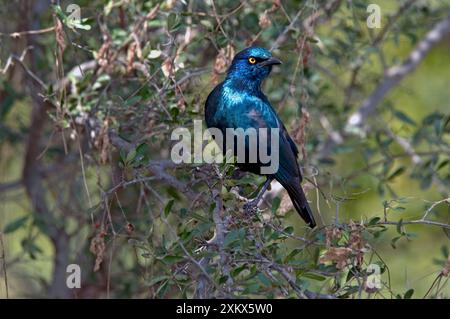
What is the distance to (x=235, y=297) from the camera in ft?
10.5

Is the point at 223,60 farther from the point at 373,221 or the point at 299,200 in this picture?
the point at 373,221

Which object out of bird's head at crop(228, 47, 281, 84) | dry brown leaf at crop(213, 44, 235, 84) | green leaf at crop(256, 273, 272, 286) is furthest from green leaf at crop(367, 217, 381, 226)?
bird's head at crop(228, 47, 281, 84)

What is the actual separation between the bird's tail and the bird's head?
72 cm

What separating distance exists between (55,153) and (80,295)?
3.17ft

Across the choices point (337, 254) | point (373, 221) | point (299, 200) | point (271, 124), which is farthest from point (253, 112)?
point (337, 254)

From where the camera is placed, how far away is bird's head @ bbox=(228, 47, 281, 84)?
5055mm

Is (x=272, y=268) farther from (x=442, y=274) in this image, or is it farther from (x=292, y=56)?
(x=292, y=56)

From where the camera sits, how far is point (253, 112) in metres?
4.98

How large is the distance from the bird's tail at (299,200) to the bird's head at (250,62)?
717 millimetres

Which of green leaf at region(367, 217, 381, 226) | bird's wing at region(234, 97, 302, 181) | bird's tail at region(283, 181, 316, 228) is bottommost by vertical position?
green leaf at region(367, 217, 381, 226)

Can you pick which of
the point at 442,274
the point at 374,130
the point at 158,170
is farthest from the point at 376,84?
the point at 442,274

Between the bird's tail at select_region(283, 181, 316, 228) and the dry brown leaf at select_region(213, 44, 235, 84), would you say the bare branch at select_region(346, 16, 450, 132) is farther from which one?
the dry brown leaf at select_region(213, 44, 235, 84)

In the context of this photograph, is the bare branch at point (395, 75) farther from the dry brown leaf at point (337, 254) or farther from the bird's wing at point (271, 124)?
the dry brown leaf at point (337, 254)

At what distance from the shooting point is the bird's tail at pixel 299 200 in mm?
4801
